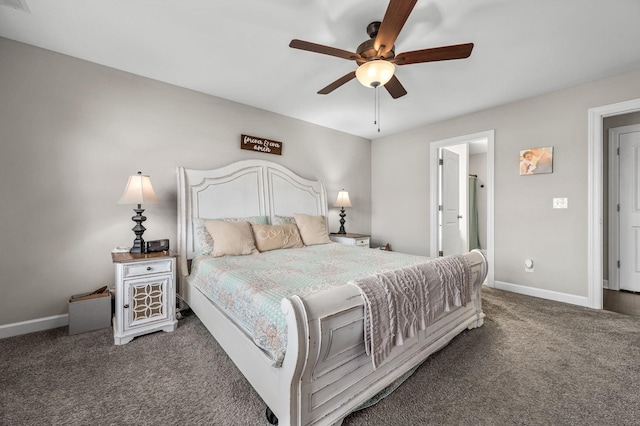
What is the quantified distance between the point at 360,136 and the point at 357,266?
3405mm

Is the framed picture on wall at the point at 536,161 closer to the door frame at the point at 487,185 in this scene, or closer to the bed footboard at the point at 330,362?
the door frame at the point at 487,185

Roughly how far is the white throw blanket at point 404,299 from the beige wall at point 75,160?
252 centimetres

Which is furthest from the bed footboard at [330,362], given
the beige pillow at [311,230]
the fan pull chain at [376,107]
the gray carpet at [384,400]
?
the fan pull chain at [376,107]

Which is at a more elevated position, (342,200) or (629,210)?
(342,200)

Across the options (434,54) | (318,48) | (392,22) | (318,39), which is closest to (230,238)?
(318,48)

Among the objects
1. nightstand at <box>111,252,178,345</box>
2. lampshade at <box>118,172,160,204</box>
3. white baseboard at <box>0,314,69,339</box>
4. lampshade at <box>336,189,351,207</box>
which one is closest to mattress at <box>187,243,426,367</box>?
nightstand at <box>111,252,178,345</box>

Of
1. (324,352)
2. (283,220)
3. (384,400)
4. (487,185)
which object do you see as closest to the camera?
(324,352)

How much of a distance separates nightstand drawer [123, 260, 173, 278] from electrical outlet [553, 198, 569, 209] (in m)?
4.30

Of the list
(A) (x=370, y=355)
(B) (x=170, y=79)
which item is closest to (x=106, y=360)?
(A) (x=370, y=355)

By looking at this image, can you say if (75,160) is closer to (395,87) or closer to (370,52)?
(370,52)

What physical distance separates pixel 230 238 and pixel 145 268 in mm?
753

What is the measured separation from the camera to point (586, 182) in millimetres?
2979

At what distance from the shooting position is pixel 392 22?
156 centimetres

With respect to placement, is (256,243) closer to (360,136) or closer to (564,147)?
(360,136)
